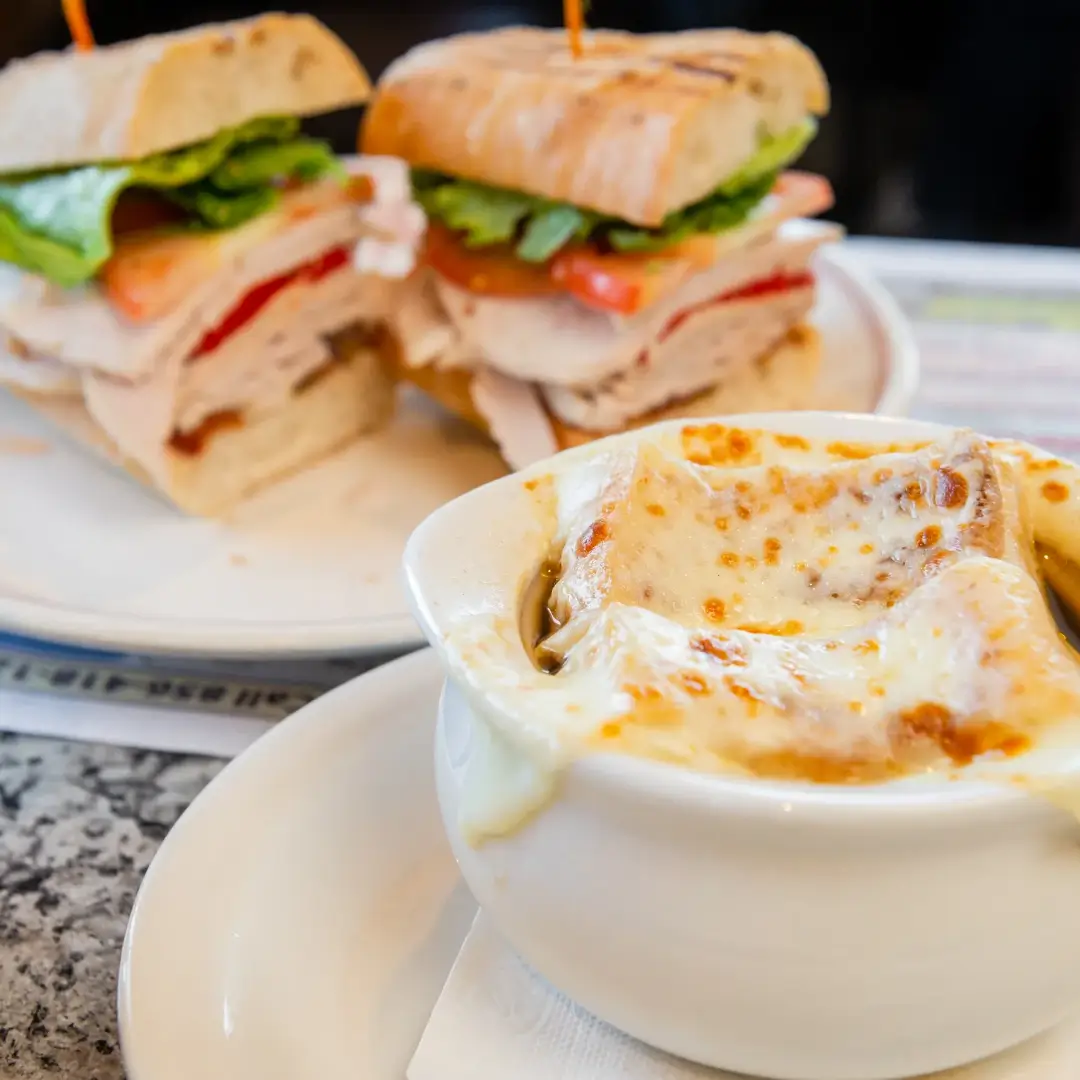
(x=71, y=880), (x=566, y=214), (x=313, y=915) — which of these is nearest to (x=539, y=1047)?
(x=313, y=915)

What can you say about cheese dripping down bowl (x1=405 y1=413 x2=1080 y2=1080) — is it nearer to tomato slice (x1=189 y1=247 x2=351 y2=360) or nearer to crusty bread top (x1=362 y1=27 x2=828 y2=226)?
crusty bread top (x1=362 y1=27 x2=828 y2=226)

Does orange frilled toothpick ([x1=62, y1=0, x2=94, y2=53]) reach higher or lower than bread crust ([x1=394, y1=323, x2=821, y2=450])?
higher

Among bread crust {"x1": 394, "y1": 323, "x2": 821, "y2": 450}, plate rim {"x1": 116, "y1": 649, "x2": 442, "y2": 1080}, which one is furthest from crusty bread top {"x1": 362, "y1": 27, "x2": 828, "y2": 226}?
plate rim {"x1": 116, "y1": 649, "x2": 442, "y2": 1080}

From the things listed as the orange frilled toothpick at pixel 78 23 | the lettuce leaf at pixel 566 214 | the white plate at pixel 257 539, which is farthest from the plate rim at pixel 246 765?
the orange frilled toothpick at pixel 78 23

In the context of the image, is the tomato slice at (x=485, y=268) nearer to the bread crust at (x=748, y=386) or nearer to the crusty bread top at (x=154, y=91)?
the bread crust at (x=748, y=386)

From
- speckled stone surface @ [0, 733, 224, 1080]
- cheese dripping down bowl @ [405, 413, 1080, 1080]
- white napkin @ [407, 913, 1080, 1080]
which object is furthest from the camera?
speckled stone surface @ [0, 733, 224, 1080]
